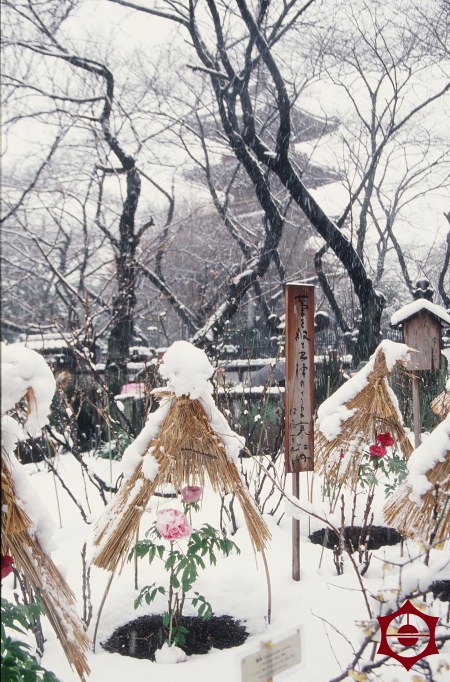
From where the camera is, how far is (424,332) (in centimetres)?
498

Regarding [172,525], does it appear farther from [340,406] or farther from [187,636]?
[340,406]

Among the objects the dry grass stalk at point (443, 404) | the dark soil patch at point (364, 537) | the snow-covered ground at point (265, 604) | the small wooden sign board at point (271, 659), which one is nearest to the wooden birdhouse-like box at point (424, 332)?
the dry grass stalk at point (443, 404)

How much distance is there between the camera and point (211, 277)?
44.8 feet

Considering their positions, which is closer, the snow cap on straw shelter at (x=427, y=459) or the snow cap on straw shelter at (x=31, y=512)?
the snow cap on straw shelter at (x=31, y=512)

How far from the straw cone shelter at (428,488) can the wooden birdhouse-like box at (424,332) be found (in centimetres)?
275

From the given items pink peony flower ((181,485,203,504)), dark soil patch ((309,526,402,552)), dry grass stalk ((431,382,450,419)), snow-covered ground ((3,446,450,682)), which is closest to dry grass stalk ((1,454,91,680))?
snow-covered ground ((3,446,450,682))

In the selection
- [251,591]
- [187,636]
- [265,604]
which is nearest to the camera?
[187,636]

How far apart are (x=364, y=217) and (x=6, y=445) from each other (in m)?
9.34

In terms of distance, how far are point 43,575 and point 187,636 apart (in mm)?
1404

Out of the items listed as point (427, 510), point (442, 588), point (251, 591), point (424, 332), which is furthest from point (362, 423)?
point (424, 332)

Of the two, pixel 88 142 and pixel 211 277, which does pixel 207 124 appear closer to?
pixel 88 142

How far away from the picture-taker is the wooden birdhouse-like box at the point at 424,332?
195 inches

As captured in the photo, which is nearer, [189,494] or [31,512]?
[31,512]

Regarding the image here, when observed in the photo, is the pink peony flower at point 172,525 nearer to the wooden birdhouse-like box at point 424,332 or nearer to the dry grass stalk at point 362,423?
the dry grass stalk at point 362,423
